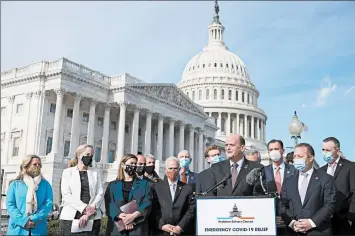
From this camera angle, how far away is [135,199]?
812 centimetres

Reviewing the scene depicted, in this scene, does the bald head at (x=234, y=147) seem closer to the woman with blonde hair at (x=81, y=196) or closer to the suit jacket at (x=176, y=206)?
A: the suit jacket at (x=176, y=206)

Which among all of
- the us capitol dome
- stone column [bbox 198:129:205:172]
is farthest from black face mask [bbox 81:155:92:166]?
the us capitol dome

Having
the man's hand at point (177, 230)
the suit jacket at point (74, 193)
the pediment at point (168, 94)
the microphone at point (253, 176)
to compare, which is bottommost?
the man's hand at point (177, 230)

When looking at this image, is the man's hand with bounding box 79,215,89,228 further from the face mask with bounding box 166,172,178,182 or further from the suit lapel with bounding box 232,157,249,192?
the suit lapel with bounding box 232,157,249,192

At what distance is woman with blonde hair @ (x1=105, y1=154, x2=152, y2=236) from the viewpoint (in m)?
7.91

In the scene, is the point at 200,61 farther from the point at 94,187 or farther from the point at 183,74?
the point at 94,187

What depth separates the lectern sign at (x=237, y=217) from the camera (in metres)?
6.54

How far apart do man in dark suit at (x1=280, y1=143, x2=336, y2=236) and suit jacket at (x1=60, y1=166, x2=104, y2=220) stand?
12.0 feet

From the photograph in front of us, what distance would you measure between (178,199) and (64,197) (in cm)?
233

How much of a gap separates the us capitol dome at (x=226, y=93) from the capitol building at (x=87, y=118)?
100.0 ft

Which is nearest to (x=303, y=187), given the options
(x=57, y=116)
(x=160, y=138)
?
(x=57, y=116)

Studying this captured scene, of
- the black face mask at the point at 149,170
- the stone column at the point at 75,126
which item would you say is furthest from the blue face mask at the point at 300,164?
the stone column at the point at 75,126

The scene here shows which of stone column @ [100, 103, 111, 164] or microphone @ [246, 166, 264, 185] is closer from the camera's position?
microphone @ [246, 166, 264, 185]

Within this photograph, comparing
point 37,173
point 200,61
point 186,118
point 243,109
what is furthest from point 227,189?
point 200,61
